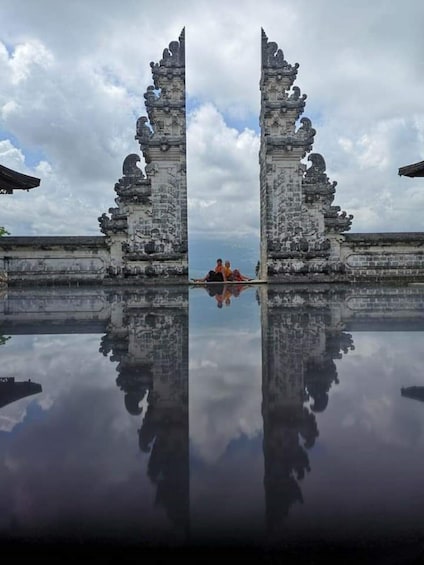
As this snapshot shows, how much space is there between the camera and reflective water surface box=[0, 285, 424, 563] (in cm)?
145

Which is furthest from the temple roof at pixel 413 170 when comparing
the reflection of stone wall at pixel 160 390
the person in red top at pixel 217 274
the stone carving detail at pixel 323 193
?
the reflection of stone wall at pixel 160 390

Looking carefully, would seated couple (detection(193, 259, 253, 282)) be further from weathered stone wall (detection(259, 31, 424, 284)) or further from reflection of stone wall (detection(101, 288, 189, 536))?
reflection of stone wall (detection(101, 288, 189, 536))

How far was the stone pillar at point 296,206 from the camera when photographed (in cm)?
1463

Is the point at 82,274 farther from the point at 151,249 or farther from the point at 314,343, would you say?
the point at 314,343

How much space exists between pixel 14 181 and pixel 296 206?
7.88 meters

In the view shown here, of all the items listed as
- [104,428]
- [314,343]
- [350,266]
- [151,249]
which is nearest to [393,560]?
[104,428]

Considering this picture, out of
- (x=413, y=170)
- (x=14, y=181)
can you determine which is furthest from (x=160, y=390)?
(x=14, y=181)

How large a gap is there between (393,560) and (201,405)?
1.41 m

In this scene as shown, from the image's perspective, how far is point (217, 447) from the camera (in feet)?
6.77

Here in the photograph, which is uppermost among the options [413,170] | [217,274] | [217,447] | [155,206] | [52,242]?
[413,170]

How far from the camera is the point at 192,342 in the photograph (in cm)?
454

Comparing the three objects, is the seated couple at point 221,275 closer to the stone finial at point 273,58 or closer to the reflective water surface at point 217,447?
the stone finial at point 273,58

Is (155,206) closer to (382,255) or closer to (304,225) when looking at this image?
(304,225)

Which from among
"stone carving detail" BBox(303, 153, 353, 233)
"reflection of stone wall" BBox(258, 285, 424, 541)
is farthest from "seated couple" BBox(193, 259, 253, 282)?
"reflection of stone wall" BBox(258, 285, 424, 541)
